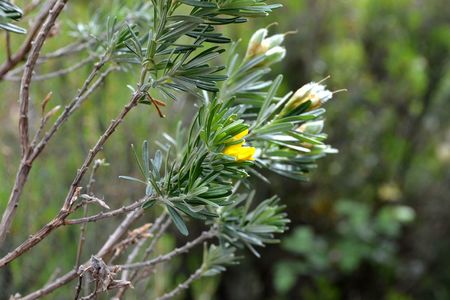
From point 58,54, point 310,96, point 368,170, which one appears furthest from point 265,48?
point 368,170

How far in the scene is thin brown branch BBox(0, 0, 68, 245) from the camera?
81 cm

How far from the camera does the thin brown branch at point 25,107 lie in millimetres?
807

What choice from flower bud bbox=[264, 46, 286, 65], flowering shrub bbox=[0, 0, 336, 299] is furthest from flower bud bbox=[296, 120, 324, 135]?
flower bud bbox=[264, 46, 286, 65]

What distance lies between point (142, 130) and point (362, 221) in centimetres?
137

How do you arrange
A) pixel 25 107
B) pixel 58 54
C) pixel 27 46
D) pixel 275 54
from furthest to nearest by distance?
pixel 58 54
pixel 27 46
pixel 275 54
pixel 25 107

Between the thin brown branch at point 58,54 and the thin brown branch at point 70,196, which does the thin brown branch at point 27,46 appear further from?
the thin brown branch at point 70,196

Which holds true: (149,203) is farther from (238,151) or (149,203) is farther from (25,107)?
(25,107)

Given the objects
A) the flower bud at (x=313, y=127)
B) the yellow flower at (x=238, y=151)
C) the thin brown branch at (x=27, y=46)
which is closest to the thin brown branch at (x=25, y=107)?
the thin brown branch at (x=27, y=46)

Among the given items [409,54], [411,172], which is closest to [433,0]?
[409,54]

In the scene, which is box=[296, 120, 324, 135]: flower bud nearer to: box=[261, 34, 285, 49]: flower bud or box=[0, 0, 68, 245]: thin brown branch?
box=[261, 34, 285, 49]: flower bud

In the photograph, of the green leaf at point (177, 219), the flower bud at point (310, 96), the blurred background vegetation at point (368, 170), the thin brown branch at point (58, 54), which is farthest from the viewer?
the blurred background vegetation at point (368, 170)

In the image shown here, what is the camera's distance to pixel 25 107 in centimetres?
87

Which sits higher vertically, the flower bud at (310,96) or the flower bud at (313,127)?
the flower bud at (310,96)

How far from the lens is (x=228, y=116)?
2.44 feet
